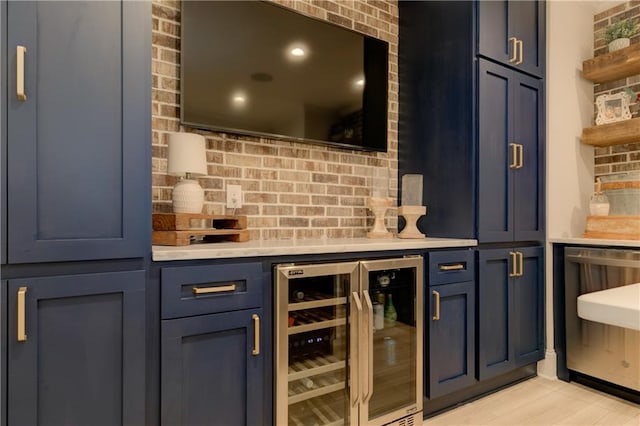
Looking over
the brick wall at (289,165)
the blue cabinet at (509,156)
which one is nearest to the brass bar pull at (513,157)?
the blue cabinet at (509,156)

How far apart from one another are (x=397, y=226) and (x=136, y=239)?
5.95 feet

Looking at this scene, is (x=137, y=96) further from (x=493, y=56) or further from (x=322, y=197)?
(x=493, y=56)

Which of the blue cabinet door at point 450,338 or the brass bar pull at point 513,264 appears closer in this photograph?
the blue cabinet door at point 450,338

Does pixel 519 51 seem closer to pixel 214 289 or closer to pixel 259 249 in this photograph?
pixel 259 249

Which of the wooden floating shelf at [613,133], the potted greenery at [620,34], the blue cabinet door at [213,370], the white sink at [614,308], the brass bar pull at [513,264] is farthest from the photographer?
the potted greenery at [620,34]

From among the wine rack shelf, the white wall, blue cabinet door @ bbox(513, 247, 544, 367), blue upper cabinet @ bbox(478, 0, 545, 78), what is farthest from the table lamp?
the white wall

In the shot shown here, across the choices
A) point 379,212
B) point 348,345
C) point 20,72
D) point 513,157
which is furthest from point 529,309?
point 20,72

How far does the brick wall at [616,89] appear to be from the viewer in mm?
2775

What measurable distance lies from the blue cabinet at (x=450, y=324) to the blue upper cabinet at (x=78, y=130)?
1463 mm

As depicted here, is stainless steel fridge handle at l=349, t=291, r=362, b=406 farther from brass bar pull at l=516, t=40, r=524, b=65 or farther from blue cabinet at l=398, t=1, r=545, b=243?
brass bar pull at l=516, t=40, r=524, b=65

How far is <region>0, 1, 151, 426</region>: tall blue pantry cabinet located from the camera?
111 cm

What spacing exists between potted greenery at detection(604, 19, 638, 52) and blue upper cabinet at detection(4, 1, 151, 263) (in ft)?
10.2

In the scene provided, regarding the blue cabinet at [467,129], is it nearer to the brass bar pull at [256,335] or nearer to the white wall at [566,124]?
the white wall at [566,124]

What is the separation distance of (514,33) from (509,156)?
0.81 meters
